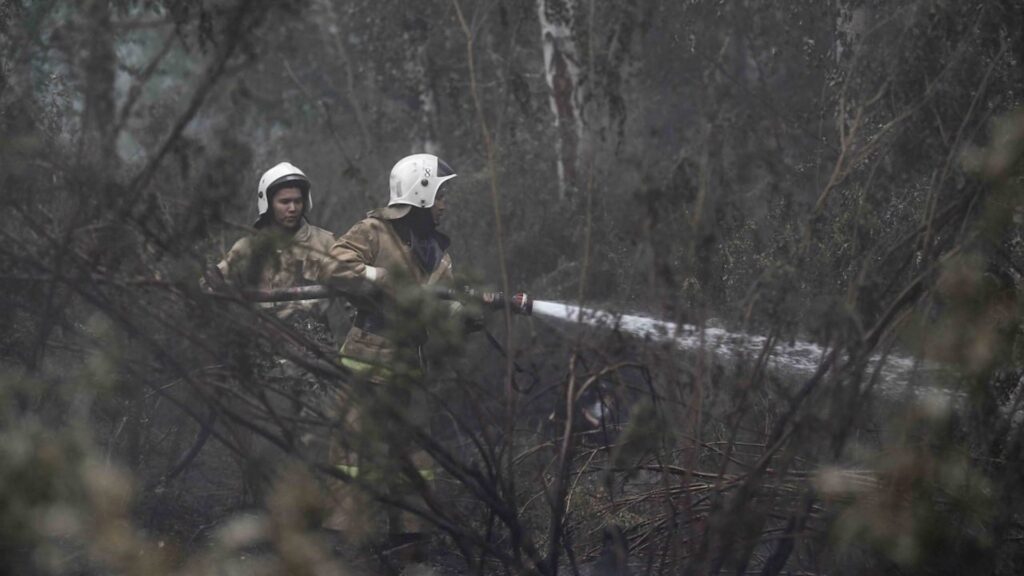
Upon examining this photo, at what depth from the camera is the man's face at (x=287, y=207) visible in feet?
22.9

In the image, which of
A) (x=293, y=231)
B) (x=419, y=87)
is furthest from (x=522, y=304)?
(x=419, y=87)

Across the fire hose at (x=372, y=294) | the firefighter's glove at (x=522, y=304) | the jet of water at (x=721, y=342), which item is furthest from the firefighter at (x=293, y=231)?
the jet of water at (x=721, y=342)

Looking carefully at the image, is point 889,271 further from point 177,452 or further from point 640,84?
point 640,84

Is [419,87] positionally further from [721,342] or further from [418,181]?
[721,342]

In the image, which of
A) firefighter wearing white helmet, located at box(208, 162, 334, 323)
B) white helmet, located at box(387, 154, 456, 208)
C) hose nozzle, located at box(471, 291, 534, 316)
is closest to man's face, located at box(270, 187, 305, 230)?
firefighter wearing white helmet, located at box(208, 162, 334, 323)

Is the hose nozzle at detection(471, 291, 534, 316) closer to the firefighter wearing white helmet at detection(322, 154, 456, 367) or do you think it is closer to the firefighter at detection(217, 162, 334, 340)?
the firefighter wearing white helmet at detection(322, 154, 456, 367)

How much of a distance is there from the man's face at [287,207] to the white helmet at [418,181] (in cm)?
75

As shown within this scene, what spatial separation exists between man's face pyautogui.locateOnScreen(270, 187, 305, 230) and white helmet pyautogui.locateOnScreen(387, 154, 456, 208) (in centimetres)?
75

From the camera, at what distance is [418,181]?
21.0 ft

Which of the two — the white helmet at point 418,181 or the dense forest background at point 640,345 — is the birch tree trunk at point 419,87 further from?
the dense forest background at point 640,345

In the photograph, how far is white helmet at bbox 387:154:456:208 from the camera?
6.39m

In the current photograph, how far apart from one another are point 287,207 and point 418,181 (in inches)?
37.2

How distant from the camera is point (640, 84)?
15969 millimetres

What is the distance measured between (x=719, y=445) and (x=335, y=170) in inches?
573
